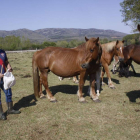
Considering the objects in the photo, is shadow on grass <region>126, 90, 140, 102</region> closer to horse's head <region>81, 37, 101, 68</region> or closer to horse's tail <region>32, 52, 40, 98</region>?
horse's head <region>81, 37, 101, 68</region>

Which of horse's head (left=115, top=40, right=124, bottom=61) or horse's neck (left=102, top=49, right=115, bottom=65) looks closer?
horse's head (left=115, top=40, right=124, bottom=61)

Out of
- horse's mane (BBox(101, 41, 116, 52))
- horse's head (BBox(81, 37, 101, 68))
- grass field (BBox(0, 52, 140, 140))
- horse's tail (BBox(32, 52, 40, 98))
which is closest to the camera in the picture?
grass field (BBox(0, 52, 140, 140))

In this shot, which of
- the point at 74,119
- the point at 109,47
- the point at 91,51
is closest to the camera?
the point at 74,119

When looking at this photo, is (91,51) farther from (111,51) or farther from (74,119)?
(111,51)

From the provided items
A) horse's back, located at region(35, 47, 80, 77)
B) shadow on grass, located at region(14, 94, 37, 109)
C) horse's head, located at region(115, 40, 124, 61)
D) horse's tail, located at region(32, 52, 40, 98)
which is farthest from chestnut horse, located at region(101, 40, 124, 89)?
shadow on grass, located at region(14, 94, 37, 109)

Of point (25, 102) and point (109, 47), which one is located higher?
point (109, 47)

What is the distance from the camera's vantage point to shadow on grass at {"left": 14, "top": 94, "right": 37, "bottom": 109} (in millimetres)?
5085

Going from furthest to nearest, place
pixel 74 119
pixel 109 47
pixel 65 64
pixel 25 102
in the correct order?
pixel 109 47 < pixel 25 102 < pixel 65 64 < pixel 74 119

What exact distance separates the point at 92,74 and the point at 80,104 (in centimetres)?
117

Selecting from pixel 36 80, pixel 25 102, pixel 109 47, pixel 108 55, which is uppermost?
pixel 109 47

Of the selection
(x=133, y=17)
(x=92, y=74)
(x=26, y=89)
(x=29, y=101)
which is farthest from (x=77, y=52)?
(x=133, y=17)

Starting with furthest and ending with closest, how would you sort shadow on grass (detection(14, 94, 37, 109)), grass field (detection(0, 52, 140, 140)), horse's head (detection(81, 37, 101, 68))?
1. shadow on grass (detection(14, 94, 37, 109))
2. horse's head (detection(81, 37, 101, 68))
3. grass field (detection(0, 52, 140, 140))

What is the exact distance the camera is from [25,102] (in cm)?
541

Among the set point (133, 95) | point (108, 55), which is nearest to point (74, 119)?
point (133, 95)
